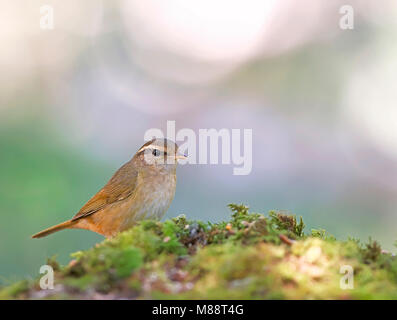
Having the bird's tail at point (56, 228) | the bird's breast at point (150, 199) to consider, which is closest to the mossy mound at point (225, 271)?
the bird's breast at point (150, 199)

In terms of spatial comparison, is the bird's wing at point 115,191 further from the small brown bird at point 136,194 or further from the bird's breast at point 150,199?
the bird's breast at point 150,199

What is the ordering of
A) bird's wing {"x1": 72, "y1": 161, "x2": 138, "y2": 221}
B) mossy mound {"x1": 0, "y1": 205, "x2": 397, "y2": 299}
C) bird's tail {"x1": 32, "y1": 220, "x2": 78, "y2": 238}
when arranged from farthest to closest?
1. bird's tail {"x1": 32, "y1": 220, "x2": 78, "y2": 238}
2. bird's wing {"x1": 72, "y1": 161, "x2": 138, "y2": 221}
3. mossy mound {"x1": 0, "y1": 205, "x2": 397, "y2": 299}

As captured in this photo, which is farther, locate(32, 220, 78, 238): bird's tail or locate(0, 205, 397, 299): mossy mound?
locate(32, 220, 78, 238): bird's tail

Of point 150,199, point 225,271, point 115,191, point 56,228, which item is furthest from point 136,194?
point 225,271

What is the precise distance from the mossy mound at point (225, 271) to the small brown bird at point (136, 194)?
93.9 inches

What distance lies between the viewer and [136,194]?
217 inches

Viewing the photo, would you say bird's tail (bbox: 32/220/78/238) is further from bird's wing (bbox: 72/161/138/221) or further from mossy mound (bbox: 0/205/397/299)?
mossy mound (bbox: 0/205/397/299)

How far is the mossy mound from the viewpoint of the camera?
2.29m

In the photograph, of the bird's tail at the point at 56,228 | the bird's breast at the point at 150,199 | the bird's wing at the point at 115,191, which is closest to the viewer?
the bird's breast at the point at 150,199

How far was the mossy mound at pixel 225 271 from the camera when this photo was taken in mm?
2293

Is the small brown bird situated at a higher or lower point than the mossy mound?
higher

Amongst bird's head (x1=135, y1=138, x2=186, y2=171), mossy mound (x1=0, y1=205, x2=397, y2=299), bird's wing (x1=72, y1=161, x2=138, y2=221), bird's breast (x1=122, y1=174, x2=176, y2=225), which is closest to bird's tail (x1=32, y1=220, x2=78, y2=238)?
bird's wing (x1=72, y1=161, x2=138, y2=221)

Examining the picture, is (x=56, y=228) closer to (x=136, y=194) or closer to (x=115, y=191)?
(x=115, y=191)
